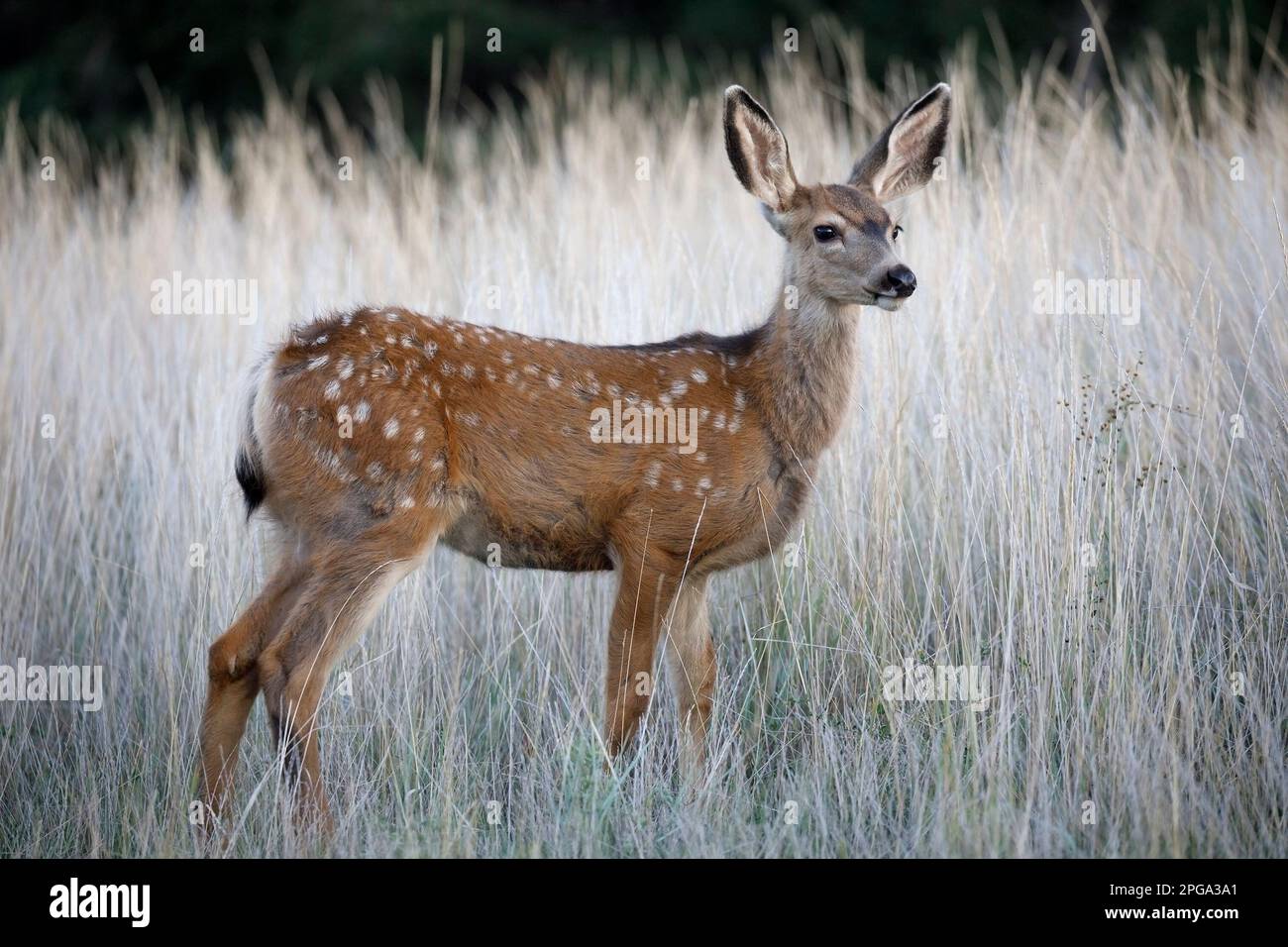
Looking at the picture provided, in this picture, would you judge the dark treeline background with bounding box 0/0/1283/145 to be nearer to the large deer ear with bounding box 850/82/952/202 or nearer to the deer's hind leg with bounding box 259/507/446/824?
the large deer ear with bounding box 850/82/952/202

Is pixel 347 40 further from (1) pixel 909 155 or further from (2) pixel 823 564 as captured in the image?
(2) pixel 823 564

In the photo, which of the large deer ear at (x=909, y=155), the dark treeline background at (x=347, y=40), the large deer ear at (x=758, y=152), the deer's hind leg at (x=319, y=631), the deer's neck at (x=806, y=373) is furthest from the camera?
the dark treeline background at (x=347, y=40)

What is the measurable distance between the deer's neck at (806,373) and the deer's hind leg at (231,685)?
1.69m

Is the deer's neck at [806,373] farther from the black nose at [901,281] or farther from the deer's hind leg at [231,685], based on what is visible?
the deer's hind leg at [231,685]

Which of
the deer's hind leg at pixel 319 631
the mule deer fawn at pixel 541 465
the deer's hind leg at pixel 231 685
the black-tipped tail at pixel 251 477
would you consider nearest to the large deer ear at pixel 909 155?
the mule deer fawn at pixel 541 465

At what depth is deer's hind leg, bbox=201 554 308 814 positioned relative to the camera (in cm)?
454

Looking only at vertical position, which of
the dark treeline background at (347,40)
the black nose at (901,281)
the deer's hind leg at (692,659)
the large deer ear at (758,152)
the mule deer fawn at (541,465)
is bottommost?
the deer's hind leg at (692,659)

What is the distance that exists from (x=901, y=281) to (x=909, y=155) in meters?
0.92

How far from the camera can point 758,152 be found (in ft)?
17.3

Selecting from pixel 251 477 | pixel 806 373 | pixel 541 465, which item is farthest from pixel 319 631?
pixel 806 373

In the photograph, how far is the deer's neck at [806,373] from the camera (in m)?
5.03
